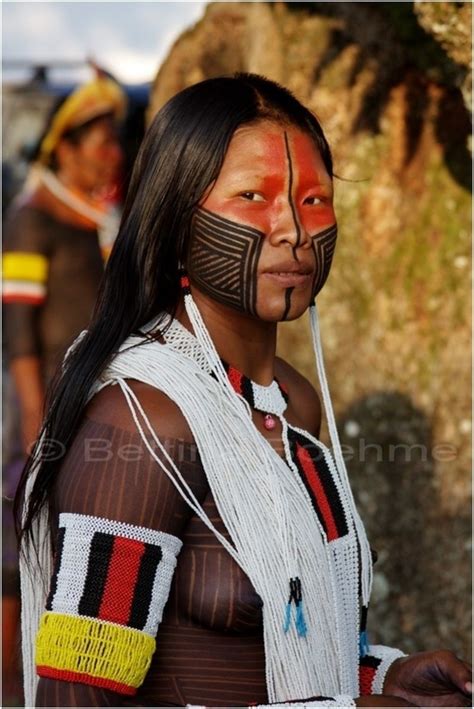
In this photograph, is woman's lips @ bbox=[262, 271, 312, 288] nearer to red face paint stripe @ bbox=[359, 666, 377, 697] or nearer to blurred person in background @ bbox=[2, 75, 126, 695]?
red face paint stripe @ bbox=[359, 666, 377, 697]

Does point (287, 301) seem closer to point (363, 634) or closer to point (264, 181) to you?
point (264, 181)

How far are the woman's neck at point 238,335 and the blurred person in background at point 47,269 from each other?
308 cm

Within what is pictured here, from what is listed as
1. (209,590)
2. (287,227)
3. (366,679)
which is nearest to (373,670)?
(366,679)

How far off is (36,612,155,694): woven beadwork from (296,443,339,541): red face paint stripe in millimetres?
540

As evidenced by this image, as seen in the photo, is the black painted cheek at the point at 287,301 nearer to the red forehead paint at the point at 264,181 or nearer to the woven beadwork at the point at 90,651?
the red forehead paint at the point at 264,181

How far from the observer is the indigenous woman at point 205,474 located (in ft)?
6.91

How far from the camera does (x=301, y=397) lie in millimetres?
2912

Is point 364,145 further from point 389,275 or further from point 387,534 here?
point 387,534

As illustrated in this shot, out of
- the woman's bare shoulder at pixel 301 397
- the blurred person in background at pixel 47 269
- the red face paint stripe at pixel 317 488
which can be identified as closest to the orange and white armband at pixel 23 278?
the blurred person in background at pixel 47 269

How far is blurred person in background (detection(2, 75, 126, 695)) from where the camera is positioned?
231 inches

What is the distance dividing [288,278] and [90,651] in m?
0.84

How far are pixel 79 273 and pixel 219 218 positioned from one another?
4.05 metres

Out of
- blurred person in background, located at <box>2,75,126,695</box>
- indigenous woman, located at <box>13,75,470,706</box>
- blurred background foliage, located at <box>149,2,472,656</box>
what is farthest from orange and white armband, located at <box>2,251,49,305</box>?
indigenous woman, located at <box>13,75,470,706</box>

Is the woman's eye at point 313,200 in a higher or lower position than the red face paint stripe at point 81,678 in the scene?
higher
